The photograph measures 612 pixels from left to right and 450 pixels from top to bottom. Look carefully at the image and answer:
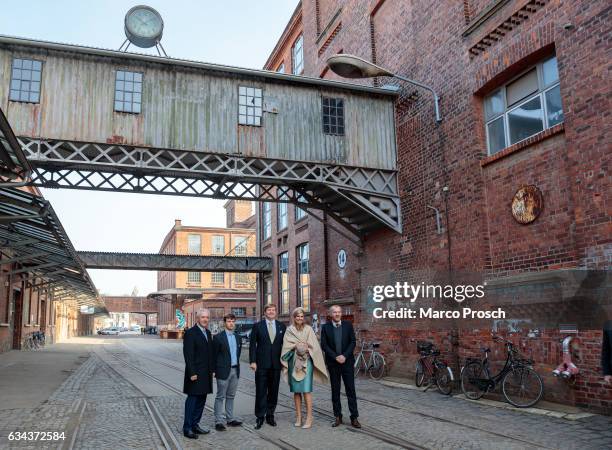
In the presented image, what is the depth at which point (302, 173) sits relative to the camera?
52.7 ft

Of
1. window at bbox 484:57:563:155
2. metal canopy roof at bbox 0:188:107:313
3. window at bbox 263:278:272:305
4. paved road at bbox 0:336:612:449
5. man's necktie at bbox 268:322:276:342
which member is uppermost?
window at bbox 484:57:563:155

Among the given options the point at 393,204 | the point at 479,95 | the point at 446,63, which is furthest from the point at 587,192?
the point at 393,204

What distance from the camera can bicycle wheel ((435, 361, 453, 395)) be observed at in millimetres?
11367

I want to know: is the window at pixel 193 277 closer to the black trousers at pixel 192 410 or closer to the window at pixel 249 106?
the window at pixel 249 106

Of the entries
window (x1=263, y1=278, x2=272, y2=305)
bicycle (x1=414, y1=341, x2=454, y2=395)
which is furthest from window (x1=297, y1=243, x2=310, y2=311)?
bicycle (x1=414, y1=341, x2=454, y2=395)

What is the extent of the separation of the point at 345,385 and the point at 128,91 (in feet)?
32.4

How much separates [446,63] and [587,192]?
223 inches

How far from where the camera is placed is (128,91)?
14.2m

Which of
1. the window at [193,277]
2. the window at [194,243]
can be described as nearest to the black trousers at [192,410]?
the window at [193,277]

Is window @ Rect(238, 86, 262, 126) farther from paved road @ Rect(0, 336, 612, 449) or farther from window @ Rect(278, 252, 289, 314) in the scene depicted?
window @ Rect(278, 252, 289, 314)

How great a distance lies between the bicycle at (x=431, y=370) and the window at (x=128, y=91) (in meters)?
9.23

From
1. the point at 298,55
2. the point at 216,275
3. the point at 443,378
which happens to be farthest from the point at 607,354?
the point at 216,275

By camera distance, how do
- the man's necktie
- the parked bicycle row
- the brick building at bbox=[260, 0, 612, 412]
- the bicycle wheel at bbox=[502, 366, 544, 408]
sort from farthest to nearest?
the parked bicycle row
the bicycle wheel at bbox=[502, 366, 544, 408]
the brick building at bbox=[260, 0, 612, 412]
the man's necktie

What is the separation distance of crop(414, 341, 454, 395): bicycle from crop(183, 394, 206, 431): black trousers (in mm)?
5860
